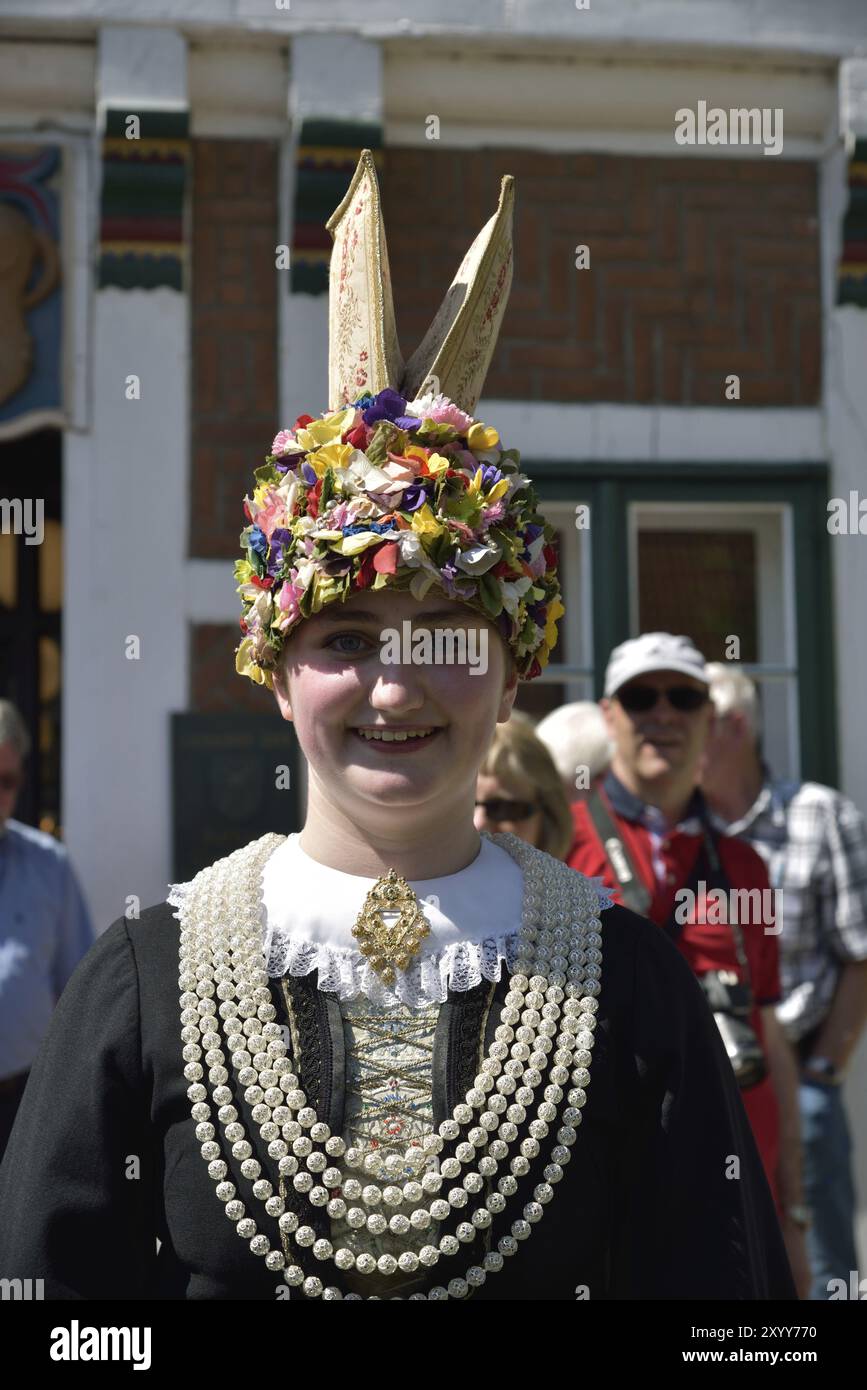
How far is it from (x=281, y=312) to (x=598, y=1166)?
162 inches

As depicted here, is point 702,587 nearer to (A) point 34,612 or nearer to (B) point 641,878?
(A) point 34,612

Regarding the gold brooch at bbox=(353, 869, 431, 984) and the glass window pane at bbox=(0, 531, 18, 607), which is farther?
the glass window pane at bbox=(0, 531, 18, 607)

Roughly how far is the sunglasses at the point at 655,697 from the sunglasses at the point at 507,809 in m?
0.42

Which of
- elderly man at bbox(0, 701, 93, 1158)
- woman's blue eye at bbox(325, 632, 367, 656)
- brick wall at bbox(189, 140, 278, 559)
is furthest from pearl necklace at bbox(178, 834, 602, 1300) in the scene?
brick wall at bbox(189, 140, 278, 559)

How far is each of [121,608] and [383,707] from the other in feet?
12.0

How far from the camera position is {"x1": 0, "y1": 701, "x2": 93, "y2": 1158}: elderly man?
13.7 feet

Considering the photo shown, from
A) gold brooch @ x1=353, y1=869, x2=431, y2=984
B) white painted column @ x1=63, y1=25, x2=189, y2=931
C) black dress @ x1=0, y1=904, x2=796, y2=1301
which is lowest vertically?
black dress @ x1=0, y1=904, x2=796, y2=1301

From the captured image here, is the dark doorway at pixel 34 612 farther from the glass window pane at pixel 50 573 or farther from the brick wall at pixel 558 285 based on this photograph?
the brick wall at pixel 558 285

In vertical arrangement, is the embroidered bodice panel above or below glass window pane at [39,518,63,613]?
below

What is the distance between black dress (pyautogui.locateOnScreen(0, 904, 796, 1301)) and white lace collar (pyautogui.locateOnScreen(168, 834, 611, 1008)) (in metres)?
0.03

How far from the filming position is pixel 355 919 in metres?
2.14

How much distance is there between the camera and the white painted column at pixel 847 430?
19.2ft

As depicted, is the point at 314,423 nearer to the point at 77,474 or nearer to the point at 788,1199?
→ the point at 788,1199

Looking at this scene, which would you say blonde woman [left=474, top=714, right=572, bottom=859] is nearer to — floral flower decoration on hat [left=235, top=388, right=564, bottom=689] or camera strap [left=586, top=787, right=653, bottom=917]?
camera strap [left=586, top=787, right=653, bottom=917]
